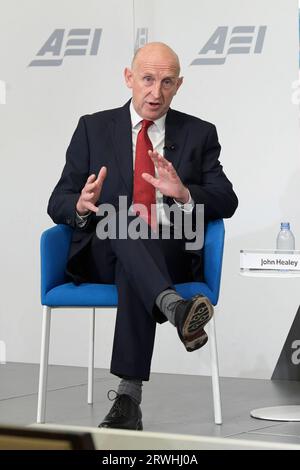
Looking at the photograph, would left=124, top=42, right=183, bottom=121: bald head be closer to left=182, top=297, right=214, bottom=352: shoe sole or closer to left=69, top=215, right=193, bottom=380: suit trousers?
left=69, top=215, right=193, bottom=380: suit trousers

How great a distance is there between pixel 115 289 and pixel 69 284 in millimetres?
209

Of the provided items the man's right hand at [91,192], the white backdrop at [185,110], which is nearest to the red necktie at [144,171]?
the man's right hand at [91,192]

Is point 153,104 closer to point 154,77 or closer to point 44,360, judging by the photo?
point 154,77

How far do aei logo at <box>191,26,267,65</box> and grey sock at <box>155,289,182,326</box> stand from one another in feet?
6.27

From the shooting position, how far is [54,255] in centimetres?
331

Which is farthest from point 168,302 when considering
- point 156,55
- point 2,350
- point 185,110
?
point 2,350

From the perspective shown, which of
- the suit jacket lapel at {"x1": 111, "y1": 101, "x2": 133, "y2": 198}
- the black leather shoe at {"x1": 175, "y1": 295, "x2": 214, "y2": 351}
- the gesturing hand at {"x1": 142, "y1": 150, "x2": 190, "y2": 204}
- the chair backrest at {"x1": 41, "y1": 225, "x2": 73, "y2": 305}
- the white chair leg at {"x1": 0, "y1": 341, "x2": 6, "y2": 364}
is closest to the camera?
the black leather shoe at {"x1": 175, "y1": 295, "x2": 214, "y2": 351}

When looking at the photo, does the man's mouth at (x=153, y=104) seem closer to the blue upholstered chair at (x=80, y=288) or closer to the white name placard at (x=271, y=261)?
the blue upholstered chair at (x=80, y=288)

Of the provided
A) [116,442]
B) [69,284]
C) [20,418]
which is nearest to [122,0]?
[69,284]

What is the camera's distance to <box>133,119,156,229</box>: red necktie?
3318 mm

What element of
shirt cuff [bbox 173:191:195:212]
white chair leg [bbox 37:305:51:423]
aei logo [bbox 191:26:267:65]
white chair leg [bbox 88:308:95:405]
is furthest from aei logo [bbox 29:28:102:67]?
white chair leg [bbox 37:305:51:423]

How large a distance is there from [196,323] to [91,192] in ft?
2.10

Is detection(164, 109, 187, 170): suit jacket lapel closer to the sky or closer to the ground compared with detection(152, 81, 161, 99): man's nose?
closer to the ground
